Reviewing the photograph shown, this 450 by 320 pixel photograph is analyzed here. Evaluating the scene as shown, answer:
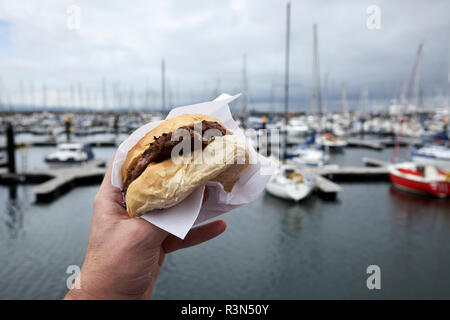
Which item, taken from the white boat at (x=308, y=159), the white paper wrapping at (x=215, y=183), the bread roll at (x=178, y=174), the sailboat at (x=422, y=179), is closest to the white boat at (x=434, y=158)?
the sailboat at (x=422, y=179)

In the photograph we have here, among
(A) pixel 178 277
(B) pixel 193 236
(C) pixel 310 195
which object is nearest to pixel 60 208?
(A) pixel 178 277

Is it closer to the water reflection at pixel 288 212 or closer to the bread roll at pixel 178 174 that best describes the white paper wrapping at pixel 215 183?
the bread roll at pixel 178 174

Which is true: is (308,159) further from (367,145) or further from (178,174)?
(178,174)

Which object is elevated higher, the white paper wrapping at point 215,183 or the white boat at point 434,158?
the white paper wrapping at point 215,183

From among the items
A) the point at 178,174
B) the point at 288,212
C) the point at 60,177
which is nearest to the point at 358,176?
the point at 288,212

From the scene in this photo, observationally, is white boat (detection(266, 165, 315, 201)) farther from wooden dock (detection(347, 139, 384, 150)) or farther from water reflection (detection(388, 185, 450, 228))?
wooden dock (detection(347, 139, 384, 150))

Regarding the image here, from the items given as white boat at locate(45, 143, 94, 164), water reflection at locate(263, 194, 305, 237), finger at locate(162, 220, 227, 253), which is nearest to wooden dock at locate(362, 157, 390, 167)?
water reflection at locate(263, 194, 305, 237)
